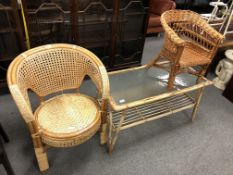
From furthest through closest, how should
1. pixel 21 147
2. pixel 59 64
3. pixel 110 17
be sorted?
pixel 110 17 < pixel 21 147 < pixel 59 64

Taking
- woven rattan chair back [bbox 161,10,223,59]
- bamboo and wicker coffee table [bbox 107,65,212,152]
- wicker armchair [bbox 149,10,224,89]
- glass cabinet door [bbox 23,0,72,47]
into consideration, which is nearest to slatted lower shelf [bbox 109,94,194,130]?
bamboo and wicker coffee table [bbox 107,65,212,152]

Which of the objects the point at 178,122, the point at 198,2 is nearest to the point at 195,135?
the point at 178,122

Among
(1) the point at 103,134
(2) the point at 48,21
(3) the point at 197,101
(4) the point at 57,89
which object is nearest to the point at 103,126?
(1) the point at 103,134

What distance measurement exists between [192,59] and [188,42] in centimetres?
33

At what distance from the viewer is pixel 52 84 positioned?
4.81 ft

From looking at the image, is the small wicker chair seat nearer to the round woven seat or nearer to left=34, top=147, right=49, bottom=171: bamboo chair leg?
the round woven seat

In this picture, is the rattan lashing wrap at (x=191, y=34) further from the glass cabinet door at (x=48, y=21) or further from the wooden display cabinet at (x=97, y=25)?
the glass cabinet door at (x=48, y=21)

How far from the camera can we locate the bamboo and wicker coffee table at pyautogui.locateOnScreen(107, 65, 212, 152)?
1516mm

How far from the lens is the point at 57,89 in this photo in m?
1.51

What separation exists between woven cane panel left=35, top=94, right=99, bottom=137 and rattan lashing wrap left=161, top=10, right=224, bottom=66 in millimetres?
826

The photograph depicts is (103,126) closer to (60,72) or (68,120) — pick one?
(68,120)

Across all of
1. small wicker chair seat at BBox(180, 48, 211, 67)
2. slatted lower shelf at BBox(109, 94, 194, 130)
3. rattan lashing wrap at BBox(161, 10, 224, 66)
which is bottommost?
slatted lower shelf at BBox(109, 94, 194, 130)

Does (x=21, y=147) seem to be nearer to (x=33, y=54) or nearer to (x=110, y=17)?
(x=33, y=54)

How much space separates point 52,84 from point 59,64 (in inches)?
6.5
